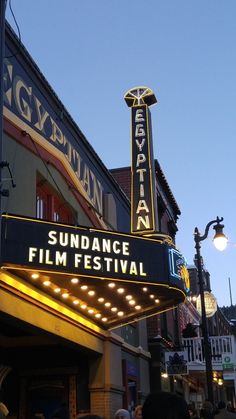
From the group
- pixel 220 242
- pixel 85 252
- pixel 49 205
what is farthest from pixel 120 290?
pixel 220 242

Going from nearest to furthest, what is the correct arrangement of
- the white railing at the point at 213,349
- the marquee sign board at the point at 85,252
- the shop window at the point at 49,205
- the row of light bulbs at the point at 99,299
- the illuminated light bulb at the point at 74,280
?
the marquee sign board at the point at 85,252, the illuminated light bulb at the point at 74,280, the row of light bulbs at the point at 99,299, the shop window at the point at 49,205, the white railing at the point at 213,349

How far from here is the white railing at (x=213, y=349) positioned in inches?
906

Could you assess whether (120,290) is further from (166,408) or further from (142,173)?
(166,408)

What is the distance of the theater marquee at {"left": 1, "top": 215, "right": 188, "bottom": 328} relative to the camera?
9.46m

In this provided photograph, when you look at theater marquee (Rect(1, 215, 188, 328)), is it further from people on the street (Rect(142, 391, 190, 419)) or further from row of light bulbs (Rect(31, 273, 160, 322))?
people on the street (Rect(142, 391, 190, 419))

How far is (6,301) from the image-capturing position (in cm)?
981

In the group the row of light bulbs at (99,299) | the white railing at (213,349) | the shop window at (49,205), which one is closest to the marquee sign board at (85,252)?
the row of light bulbs at (99,299)

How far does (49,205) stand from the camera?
1337 cm

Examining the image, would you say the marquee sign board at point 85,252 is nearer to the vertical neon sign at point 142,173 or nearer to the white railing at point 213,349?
the vertical neon sign at point 142,173

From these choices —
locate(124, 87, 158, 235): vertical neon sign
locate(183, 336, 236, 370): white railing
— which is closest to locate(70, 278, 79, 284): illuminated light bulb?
locate(124, 87, 158, 235): vertical neon sign

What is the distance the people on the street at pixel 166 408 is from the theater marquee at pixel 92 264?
267 inches

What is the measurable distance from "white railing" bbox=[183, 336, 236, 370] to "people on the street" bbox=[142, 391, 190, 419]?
2058 centimetres

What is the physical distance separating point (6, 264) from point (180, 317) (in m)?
20.6

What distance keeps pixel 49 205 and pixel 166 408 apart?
432 inches
